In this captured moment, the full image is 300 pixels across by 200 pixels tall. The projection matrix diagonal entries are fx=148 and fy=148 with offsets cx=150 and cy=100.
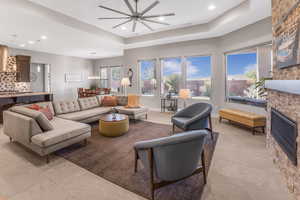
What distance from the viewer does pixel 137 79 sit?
7.09m

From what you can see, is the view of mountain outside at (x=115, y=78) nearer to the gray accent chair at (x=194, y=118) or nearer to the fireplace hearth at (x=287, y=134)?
the gray accent chair at (x=194, y=118)

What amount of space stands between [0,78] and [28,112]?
204 inches

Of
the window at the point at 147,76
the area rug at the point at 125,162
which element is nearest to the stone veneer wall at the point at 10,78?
the area rug at the point at 125,162

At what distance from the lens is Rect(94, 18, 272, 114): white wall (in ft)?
13.3

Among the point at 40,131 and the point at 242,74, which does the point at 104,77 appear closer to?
the point at 40,131

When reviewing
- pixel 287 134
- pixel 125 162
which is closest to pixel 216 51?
pixel 287 134

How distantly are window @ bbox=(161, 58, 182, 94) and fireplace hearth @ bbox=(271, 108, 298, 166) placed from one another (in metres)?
4.25

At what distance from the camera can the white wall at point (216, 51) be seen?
4063mm

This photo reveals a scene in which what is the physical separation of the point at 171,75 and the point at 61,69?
6106 mm

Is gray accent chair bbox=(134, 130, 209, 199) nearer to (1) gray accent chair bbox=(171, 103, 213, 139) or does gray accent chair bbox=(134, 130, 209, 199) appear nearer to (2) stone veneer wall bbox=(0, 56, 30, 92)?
(1) gray accent chair bbox=(171, 103, 213, 139)

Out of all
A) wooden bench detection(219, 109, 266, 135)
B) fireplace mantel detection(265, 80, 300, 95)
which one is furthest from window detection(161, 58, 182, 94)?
fireplace mantel detection(265, 80, 300, 95)

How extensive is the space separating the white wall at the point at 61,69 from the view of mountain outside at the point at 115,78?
5.72ft

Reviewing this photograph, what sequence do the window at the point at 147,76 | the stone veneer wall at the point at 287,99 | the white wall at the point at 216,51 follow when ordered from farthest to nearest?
the window at the point at 147,76, the white wall at the point at 216,51, the stone veneer wall at the point at 287,99

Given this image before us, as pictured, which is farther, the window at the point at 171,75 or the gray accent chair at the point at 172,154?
the window at the point at 171,75
